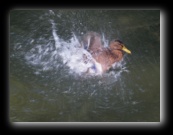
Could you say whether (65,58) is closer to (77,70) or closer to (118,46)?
(77,70)

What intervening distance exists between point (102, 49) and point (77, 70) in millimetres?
247

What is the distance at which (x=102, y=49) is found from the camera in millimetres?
2949

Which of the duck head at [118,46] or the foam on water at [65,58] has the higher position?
the duck head at [118,46]

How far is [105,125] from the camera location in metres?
2.82

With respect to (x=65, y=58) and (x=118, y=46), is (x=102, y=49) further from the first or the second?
(x=65, y=58)

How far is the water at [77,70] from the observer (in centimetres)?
283

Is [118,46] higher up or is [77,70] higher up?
[118,46]

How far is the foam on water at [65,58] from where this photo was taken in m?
2.88

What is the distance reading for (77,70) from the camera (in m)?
2.88

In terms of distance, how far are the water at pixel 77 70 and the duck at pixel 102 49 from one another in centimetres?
3

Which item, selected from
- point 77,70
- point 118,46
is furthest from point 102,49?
point 77,70

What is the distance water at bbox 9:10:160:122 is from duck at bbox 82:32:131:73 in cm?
3

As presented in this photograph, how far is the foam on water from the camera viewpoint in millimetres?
2883
